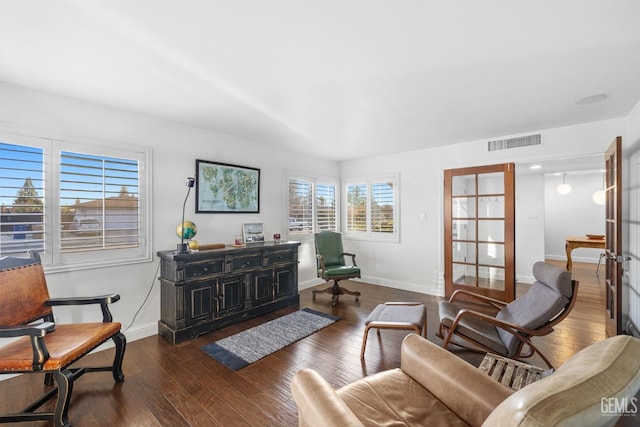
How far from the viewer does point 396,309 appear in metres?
2.87

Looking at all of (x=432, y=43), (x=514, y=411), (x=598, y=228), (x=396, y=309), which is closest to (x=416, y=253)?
(x=396, y=309)

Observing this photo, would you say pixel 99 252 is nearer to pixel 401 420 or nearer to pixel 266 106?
pixel 266 106

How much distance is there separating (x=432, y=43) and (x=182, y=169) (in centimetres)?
299

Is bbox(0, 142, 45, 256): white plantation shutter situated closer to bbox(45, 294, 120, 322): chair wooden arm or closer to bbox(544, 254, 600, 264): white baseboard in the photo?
bbox(45, 294, 120, 322): chair wooden arm

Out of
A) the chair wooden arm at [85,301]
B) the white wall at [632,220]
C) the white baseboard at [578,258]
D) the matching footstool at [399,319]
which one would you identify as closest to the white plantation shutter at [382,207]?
the matching footstool at [399,319]

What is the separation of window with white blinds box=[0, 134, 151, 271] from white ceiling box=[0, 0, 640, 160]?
1.80ft

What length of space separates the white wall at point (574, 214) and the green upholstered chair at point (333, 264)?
6476 millimetres

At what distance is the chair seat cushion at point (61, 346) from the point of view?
169 cm

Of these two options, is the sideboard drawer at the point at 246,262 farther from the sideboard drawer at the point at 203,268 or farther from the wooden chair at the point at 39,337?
the wooden chair at the point at 39,337

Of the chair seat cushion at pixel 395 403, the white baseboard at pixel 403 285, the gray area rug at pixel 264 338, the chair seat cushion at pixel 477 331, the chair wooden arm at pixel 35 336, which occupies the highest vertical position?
the chair wooden arm at pixel 35 336

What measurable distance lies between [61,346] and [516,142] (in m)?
5.30

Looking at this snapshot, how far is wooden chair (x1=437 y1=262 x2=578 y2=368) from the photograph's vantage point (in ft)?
7.29

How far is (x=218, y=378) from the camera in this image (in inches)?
91.0

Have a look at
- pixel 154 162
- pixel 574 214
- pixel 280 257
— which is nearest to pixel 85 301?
pixel 154 162
